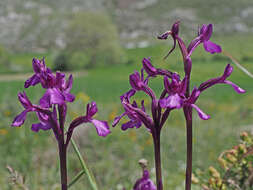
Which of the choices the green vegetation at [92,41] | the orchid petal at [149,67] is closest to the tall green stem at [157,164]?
the orchid petal at [149,67]

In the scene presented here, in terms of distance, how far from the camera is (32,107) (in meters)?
0.66

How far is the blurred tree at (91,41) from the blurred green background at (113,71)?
98mm

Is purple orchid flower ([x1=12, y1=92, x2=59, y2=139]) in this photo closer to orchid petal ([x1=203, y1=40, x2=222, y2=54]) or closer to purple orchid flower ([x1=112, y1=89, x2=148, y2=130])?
purple orchid flower ([x1=112, y1=89, x2=148, y2=130])

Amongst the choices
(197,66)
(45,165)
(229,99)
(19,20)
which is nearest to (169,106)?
(45,165)

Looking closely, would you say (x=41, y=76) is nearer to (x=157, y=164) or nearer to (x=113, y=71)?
(x=157, y=164)

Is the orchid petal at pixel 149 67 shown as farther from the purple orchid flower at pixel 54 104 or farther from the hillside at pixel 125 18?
the hillside at pixel 125 18

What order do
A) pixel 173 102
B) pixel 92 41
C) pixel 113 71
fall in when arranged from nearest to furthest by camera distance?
1. pixel 173 102
2. pixel 113 71
3. pixel 92 41

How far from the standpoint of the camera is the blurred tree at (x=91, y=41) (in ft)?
118

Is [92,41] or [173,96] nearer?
[173,96]

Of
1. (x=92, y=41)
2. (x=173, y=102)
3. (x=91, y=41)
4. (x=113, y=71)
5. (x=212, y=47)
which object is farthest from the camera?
(x=92, y=41)

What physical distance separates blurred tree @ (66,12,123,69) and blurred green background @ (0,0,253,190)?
0.10m

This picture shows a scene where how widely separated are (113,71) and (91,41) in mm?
9914

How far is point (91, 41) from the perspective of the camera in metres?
36.5

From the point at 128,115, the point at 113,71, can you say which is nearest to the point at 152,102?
the point at 128,115
